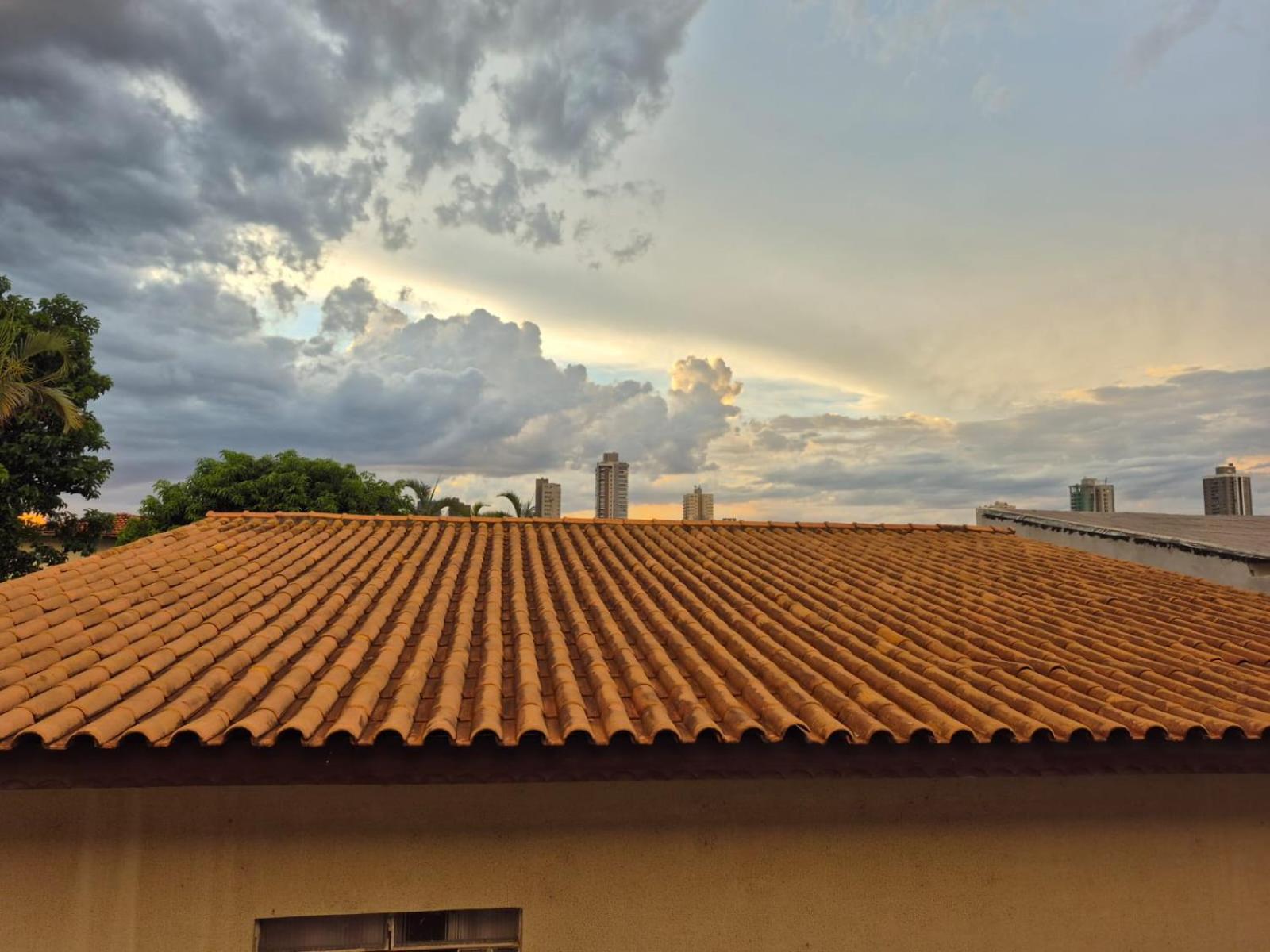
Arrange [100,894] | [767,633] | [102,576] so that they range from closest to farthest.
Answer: [100,894] < [767,633] < [102,576]

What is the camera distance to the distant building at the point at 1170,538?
10.1 metres

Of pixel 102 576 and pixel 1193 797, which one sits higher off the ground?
pixel 102 576

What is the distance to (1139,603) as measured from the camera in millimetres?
8078

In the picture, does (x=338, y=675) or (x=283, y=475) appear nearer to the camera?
(x=338, y=675)

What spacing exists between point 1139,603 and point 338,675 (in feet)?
25.8

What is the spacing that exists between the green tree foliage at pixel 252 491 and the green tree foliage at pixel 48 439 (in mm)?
2192

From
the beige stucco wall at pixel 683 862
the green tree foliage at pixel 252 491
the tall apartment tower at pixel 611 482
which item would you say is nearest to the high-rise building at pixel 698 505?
the tall apartment tower at pixel 611 482

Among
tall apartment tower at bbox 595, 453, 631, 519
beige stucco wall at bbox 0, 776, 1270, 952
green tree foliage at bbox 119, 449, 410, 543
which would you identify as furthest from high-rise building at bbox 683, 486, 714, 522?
beige stucco wall at bbox 0, 776, 1270, 952

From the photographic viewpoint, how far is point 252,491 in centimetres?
2433

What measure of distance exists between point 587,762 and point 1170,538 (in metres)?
11.1

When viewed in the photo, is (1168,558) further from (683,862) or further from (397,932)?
(397,932)

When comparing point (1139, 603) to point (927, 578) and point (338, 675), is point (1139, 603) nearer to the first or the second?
point (927, 578)

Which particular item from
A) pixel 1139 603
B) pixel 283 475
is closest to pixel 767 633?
pixel 1139 603

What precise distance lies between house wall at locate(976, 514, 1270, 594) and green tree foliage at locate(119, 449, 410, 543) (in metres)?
18.7
